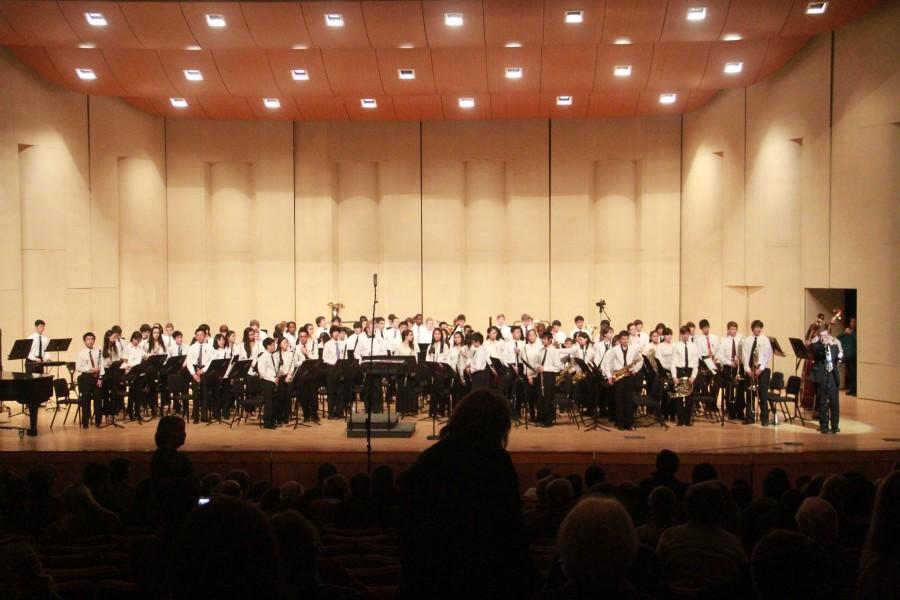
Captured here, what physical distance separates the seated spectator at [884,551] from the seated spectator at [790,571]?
0.66m

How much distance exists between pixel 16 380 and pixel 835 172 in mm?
13637

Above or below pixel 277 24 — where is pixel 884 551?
below

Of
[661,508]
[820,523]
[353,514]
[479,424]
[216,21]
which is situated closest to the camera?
[479,424]

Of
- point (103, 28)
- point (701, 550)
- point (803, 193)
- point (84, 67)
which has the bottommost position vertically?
point (701, 550)

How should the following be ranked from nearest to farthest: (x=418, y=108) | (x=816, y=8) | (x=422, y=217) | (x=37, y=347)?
(x=816, y=8)
(x=37, y=347)
(x=418, y=108)
(x=422, y=217)

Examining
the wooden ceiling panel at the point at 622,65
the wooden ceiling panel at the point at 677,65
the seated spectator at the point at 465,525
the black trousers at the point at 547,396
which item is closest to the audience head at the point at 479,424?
the seated spectator at the point at 465,525

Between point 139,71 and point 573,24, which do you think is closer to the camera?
point 573,24

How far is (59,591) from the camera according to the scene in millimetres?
3707

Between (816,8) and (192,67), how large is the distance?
11.4 m

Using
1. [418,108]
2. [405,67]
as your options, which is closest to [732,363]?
[405,67]

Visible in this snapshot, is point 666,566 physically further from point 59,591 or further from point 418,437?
point 418,437

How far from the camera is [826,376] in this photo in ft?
39.1

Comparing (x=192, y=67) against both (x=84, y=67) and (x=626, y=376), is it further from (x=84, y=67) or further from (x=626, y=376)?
(x=626, y=376)

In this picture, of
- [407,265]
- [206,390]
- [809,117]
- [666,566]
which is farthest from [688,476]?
[407,265]
